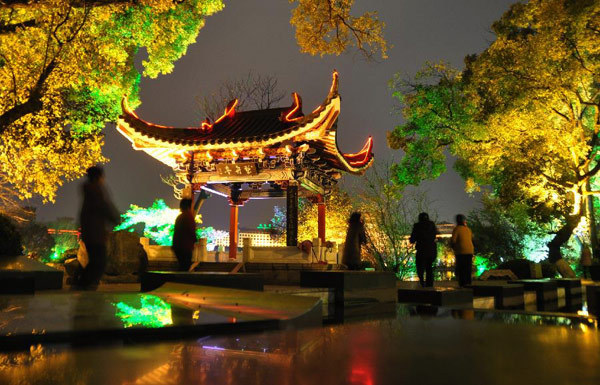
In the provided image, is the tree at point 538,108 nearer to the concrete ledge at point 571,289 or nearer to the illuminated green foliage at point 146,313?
the concrete ledge at point 571,289

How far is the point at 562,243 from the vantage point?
16.1m

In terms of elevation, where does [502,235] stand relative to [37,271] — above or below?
above

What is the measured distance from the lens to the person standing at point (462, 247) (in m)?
8.42

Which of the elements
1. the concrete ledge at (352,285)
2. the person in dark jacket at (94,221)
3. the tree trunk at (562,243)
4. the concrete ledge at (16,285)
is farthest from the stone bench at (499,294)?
the tree trunk at (562,243)

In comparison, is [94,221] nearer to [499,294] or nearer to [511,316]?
[511,316]

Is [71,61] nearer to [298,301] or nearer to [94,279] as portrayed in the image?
[94,279]

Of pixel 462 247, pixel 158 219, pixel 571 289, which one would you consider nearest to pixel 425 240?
pixel 462 247

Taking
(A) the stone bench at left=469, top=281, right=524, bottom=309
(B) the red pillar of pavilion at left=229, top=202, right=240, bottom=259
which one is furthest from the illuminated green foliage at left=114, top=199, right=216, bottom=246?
(A) the stone bench at left=469, top=281, right=524, bottom=309

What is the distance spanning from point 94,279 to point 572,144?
14.5m

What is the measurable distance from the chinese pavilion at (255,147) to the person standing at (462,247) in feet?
24.6

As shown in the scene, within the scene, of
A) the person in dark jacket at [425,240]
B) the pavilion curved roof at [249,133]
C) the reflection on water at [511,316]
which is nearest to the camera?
the reflection on water at [511,316]

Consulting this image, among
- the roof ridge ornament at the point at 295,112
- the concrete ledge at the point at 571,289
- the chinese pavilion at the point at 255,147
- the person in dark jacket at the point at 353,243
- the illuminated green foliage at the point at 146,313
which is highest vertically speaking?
the roof ridge ornament at the point at 295,112

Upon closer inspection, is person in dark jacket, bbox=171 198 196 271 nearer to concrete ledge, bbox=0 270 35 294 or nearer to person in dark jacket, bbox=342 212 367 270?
concrete ledge, bbox=0 270 35 294

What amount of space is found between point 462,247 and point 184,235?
209 inches
